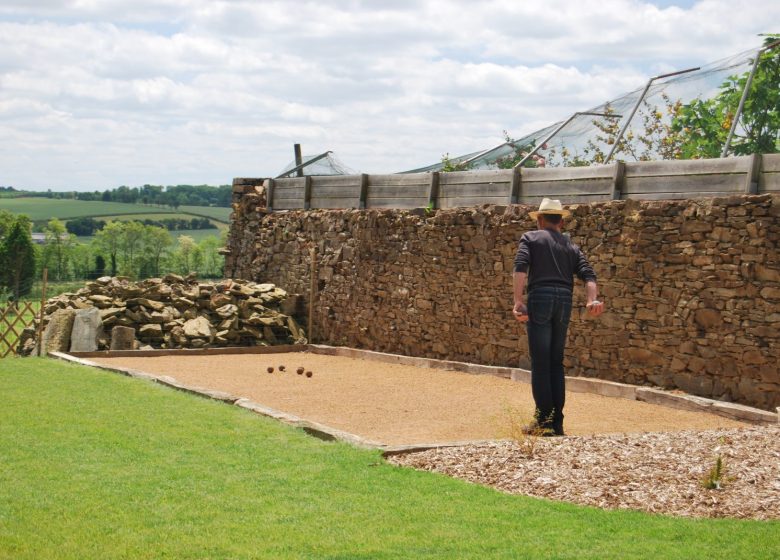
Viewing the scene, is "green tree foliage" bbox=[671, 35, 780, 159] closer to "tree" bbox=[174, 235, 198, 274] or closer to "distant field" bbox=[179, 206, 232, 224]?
"tree" bbox=[174, 235, 198, 274]

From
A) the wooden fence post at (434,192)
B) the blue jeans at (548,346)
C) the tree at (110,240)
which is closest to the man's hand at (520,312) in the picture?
the blue jeans at (548,346)

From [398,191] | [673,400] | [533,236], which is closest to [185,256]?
[398,191]

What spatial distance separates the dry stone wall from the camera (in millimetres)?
12016

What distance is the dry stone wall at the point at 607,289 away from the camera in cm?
1202

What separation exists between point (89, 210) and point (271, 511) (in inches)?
4605

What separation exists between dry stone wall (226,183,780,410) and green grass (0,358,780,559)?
5825 millimetres

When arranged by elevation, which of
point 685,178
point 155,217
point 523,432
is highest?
point 685,178

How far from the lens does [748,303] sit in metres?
12.0

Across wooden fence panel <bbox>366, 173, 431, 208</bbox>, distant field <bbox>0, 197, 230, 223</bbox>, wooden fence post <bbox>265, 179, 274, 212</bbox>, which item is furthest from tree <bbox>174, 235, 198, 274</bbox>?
wooden fence panel <bbox>366, 173, 431, 208</bbox>

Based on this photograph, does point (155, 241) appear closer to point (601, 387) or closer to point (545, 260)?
point (601, 387)

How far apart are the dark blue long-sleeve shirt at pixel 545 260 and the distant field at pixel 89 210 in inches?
4119

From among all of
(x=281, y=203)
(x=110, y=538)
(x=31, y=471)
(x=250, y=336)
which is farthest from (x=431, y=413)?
(x=281, y=203)

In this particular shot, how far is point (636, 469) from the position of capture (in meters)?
7.23

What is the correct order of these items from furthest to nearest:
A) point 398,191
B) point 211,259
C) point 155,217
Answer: point 155,217 < point 211,259 < point 398,191
